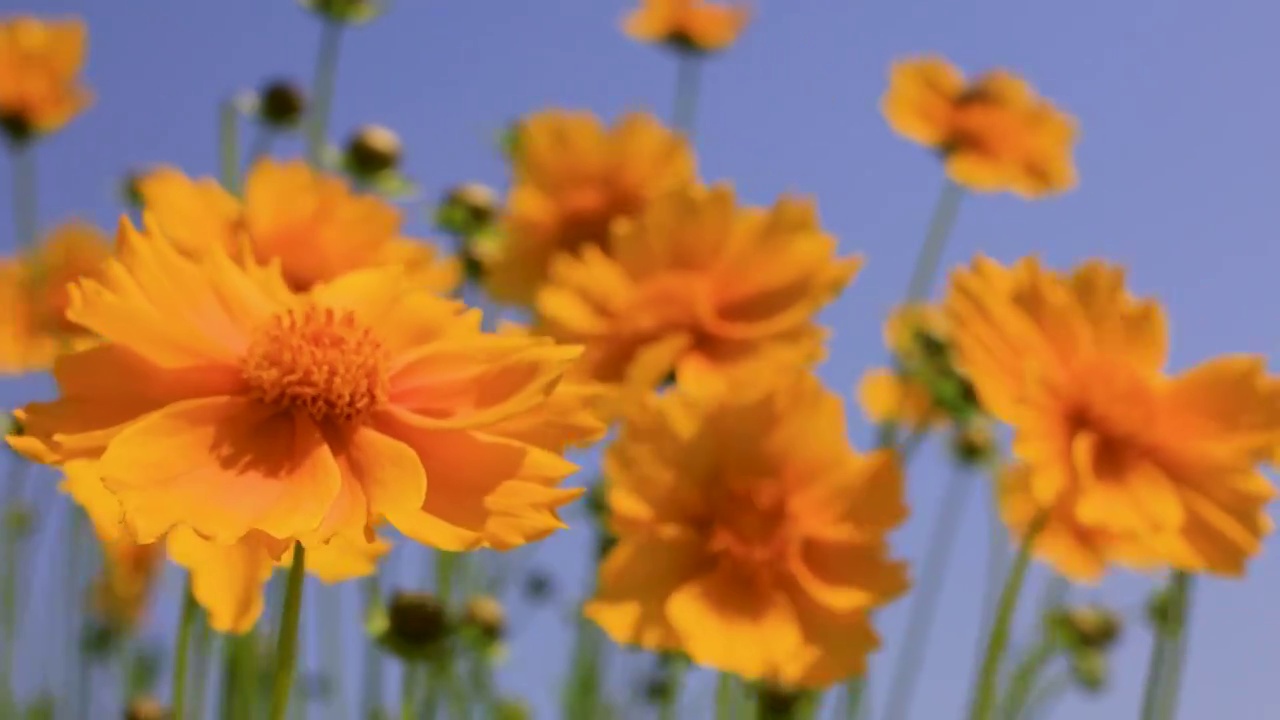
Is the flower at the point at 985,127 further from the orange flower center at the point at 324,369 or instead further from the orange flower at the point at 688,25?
the orange flower center at the point at 324,369

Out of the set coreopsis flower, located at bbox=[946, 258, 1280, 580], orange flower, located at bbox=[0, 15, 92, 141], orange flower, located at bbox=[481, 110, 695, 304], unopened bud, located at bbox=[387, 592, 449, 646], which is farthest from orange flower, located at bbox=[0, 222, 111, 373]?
coreopsis flower, located at bbox=[946, 258, 1280, 580]

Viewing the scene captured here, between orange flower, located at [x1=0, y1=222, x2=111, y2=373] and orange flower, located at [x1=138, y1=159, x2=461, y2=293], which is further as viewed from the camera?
orange flower, located at [x1=0, y1=222, x2=111, y2=373]

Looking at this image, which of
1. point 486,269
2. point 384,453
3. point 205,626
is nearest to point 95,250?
point 486,269

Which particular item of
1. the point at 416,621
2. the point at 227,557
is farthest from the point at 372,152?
the point at 227,557

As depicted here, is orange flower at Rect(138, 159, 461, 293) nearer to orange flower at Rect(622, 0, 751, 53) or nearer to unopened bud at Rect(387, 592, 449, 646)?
unopened bud at Rect(387, 592, 449, 646)

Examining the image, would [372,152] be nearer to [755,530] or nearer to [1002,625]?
[755,530]

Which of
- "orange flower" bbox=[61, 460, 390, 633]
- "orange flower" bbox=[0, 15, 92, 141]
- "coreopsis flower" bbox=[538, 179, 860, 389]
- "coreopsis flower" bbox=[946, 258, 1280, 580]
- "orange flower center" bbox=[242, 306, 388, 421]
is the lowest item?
"orange flower" bbox=[61, 460, 390, 633]
